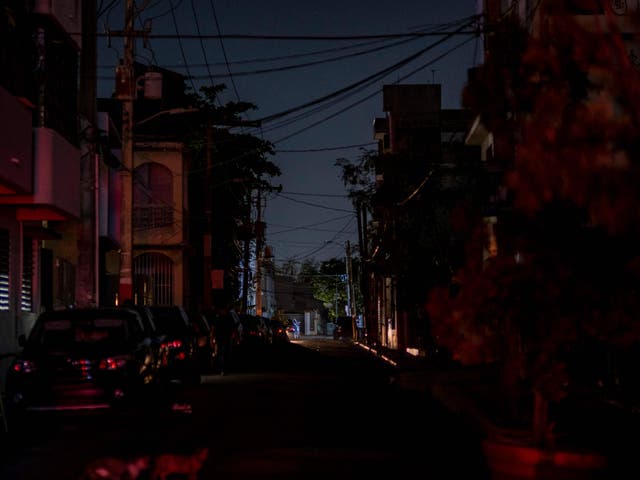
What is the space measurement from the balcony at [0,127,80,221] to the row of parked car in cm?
365

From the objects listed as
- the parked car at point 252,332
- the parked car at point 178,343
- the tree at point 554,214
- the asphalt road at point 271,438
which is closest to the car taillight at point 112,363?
the asphalt road at point 271,438

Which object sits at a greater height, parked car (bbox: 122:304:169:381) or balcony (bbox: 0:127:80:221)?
balcony (bbox: 0:127:80:221)

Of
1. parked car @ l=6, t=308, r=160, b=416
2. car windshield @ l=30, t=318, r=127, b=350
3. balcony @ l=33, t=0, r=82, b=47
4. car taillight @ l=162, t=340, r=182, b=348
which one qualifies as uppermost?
balcony @ l=33, t=0, r=82, b=47

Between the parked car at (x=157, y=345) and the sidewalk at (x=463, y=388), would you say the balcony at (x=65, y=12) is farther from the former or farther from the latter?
the sidewalk at (x=463, y=388)

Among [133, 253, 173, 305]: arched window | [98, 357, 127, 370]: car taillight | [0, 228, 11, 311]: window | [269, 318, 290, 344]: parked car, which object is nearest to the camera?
[98, 357, 127, 370]: car taillight

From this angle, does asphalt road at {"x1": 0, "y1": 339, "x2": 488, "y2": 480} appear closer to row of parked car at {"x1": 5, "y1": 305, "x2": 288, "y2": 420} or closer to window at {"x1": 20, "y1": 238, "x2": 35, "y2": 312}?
row of parked car at {"x1": 5, "y1": 305, "x2": 288, "y2": 420}

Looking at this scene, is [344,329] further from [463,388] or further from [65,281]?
[463,388]

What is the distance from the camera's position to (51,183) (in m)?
23.7

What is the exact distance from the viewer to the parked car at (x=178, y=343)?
22494 mm

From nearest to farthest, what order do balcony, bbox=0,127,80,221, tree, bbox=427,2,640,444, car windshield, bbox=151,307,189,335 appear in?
tree, bbox=427,2,640,444 < balcony, bbox=0,127,80,221 < car windshield, bbox=151,307,189,335

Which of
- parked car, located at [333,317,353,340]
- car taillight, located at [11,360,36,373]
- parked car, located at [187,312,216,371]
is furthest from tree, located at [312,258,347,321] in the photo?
car taillight, located at [11,360,36,373]

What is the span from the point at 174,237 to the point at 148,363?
33765mm

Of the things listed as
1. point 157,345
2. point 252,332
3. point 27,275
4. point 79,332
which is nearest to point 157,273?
point 252,332

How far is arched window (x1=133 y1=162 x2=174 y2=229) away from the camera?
5228cm
